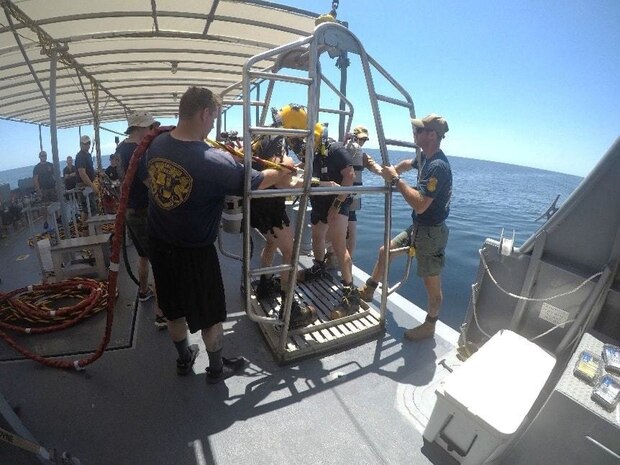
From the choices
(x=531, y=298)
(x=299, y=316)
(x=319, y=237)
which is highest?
(x=319, y=237)

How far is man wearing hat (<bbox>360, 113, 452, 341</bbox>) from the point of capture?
8.77 ft

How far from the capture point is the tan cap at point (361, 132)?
13.2 ft

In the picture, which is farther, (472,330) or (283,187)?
(472,330)

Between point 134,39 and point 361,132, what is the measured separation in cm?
409

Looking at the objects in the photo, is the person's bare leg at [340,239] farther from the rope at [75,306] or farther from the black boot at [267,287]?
the rope at [75,306]

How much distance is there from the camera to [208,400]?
2.33 metres

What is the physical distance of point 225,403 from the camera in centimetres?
231

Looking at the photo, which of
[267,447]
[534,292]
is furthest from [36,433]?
[534,292]

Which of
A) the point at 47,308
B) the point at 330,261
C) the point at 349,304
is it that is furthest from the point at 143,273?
the point at 330,261

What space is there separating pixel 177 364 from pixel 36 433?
92 cm

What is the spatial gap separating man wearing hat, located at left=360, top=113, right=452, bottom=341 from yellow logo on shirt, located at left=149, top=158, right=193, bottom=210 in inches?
61.9

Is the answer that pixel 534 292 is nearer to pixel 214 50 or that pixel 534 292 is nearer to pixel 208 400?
pixel 208 400

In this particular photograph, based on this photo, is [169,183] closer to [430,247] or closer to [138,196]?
[138,196]

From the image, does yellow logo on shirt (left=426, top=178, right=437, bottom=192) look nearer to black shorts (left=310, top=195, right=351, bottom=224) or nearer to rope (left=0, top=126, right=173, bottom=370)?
black shorts (left=310, top=195, right=351, bottom=224)
